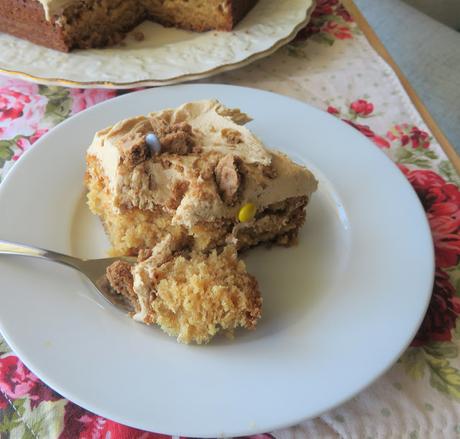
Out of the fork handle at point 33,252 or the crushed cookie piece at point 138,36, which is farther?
the crushed cookie piece at point 138,36

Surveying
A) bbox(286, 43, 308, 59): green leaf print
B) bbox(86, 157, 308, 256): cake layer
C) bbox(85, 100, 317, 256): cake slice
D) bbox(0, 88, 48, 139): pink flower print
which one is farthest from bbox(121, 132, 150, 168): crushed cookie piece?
bbox(286, 43, 308, 59): green leaf print

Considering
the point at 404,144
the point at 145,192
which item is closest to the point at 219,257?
the point at 145,192

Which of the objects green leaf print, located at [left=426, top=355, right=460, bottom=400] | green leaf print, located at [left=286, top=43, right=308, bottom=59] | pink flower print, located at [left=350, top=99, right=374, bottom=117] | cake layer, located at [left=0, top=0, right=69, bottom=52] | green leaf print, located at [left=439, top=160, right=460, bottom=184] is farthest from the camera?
green leaf print, located at [left=286, top=43, right=308, bottom=59]

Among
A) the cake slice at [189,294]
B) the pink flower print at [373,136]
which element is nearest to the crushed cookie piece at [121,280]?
the cake slice at [189,294]

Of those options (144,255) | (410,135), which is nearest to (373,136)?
(410,135)

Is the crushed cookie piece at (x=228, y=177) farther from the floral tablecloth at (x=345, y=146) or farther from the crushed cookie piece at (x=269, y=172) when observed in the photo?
the floral tablecloth at (x=345, y=146)

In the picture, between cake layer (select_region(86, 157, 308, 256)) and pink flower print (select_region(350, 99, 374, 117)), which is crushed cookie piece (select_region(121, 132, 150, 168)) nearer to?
cake layer (select_region(86, 157, 308, 256))

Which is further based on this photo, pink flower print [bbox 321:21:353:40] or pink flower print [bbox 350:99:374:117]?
pink flower print [bbox 321:21:353:40]
